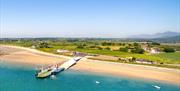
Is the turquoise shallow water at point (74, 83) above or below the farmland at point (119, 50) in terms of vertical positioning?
below

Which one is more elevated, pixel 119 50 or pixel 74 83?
pixel 119 50

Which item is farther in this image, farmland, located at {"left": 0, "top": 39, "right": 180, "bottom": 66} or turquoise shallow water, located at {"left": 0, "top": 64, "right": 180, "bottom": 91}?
farmland, located at {"left": 0, "top": 39, "right": 180, "bottom": 66}

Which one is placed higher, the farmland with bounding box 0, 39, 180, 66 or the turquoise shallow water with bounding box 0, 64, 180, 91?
the farmland with bounding box 0, 39, 180, 66

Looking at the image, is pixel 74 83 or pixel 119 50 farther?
pixel 119 50

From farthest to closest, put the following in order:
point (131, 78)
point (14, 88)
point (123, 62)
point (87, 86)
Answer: point (123, 62), point (131, 78), point (87, 86), point (14, 88)

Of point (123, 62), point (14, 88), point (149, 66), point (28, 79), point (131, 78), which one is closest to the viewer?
point (14, 88)

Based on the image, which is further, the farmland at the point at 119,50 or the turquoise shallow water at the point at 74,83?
the farmland at the point at 119,50

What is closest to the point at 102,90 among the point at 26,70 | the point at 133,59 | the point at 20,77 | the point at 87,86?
the point at 87,86

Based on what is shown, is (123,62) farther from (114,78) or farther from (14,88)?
(14,88)
